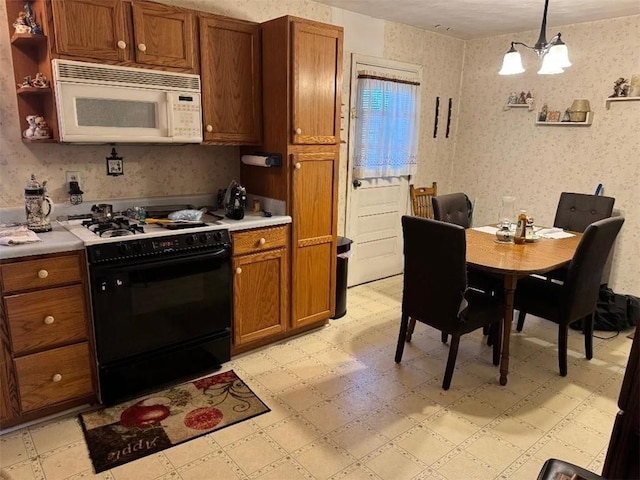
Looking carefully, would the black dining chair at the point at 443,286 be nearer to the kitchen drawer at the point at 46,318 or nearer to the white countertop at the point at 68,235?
the white countertop at the point at 68,235

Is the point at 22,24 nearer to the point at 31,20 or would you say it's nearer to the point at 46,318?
the point at 31,20

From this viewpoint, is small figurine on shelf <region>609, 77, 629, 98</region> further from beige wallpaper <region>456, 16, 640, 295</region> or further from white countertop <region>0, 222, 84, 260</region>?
white countertop <region>0, 222, 84, 260</region>

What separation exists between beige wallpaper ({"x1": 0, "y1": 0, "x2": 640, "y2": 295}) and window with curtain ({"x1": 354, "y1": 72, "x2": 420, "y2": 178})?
0.59ft

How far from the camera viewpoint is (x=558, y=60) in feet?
8.18

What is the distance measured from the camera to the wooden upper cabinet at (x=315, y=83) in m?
2.79

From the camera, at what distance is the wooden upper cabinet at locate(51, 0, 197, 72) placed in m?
2.23

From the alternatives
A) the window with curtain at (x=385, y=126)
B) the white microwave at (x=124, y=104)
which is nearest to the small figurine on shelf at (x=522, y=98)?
the window with curtain at (x=385, y=126)

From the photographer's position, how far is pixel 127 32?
2.40m

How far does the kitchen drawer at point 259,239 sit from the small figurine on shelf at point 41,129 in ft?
3.80

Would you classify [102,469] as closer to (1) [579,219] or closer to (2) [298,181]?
(2) [298,181]

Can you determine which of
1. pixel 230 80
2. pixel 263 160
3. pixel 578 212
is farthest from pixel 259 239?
pixel 578 212

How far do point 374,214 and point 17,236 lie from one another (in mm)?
3042

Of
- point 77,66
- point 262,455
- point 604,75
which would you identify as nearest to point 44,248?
point 77,66

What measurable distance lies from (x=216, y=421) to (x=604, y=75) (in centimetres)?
407
